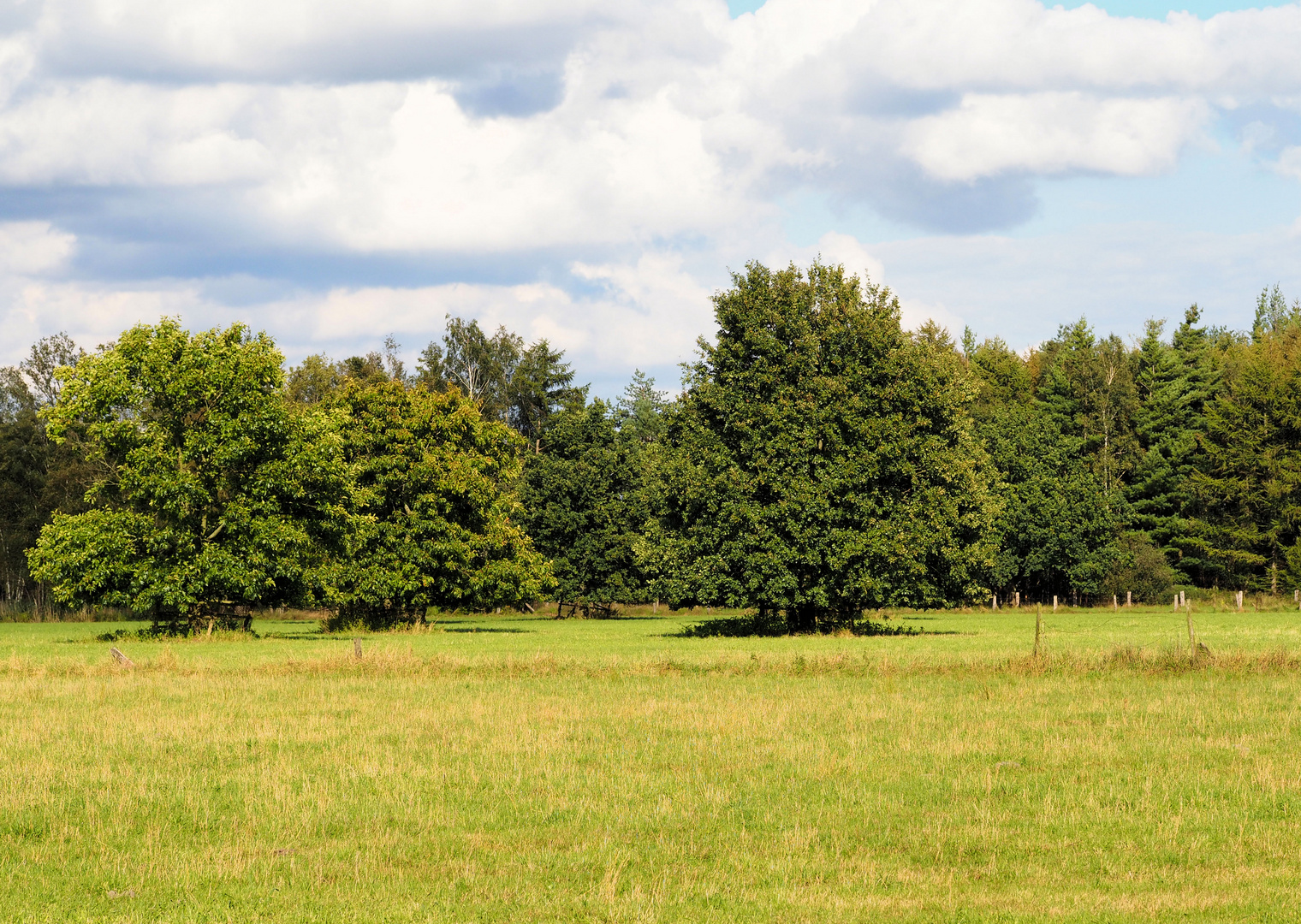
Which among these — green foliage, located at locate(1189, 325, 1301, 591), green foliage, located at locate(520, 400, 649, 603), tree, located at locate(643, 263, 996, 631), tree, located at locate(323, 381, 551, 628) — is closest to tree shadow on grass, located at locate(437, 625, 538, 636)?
tree, located at locate(323, 381, 551, 628)

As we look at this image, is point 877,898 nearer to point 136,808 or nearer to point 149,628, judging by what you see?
point 136,808

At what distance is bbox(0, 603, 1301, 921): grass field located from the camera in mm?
13078

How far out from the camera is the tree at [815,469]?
58500 millimetres

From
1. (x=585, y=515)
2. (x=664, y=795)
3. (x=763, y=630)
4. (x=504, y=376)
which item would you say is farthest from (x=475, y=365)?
(x=664, y=795)

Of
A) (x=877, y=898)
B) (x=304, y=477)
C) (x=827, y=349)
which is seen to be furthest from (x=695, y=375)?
(x=877, y=898)

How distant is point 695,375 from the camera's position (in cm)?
6475

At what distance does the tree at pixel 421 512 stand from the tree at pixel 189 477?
5.74m

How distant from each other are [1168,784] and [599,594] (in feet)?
277

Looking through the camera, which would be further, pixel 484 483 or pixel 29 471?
pixel 29 471

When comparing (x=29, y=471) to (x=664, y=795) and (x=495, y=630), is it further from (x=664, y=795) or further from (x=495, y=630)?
(x=664, y=795)

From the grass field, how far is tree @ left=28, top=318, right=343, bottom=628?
68.7 feet

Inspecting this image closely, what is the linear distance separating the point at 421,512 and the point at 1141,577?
2754 inches

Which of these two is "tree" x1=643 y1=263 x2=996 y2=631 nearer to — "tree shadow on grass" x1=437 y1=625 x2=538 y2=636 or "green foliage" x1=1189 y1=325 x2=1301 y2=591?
"tree shadow on grass" x1=437 y1=625 x2=538 y2=636

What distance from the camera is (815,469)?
194 feet
